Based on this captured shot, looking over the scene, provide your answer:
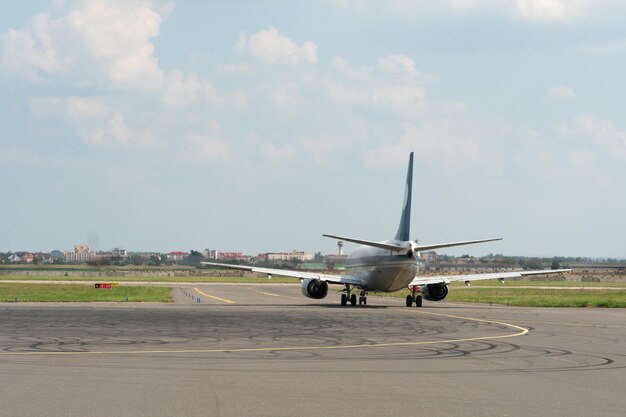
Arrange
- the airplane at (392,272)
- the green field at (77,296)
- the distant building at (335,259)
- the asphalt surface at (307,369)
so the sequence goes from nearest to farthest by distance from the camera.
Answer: the asphalt surface at (307,369)
the airplane at (392,272)
the green field at (77,296)
the distant building at (335,259)

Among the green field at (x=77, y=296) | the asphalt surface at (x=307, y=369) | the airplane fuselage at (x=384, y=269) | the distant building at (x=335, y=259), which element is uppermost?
the distant building at (x=335, y=259)

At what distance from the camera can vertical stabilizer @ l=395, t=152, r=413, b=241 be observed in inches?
2336

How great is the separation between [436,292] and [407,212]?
245 inches

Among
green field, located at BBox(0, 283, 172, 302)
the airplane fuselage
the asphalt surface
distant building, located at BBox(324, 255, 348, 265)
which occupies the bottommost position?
the asphalt surface

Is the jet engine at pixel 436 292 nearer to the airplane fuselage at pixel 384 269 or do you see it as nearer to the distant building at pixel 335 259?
the airplane fuselage at pixel 384 269

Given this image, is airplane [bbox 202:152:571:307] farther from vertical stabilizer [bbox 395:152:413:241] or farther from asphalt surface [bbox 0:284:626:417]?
asphalt surface [bbox 0:284:626:417]

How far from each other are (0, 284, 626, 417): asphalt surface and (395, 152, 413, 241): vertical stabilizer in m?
20.2

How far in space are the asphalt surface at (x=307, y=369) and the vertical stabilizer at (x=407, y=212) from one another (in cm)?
2015

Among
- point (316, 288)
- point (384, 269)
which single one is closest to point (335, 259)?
point (316, 288)

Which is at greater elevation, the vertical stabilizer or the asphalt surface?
the vertical stabilizer

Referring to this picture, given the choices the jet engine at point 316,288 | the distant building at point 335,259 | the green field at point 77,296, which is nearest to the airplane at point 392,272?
the jet engine at point 316,288

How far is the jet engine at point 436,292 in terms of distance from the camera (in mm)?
61469

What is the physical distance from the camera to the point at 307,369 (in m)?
21.3

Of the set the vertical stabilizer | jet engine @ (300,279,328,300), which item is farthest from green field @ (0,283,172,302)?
the vertical stabilizer
